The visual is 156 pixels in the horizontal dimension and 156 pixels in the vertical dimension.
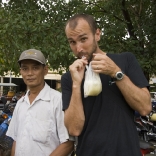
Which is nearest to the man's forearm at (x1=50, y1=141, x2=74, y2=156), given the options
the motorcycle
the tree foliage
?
the motorcycle

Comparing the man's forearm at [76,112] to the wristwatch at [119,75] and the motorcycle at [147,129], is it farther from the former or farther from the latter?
the motorcycle at [147,129]

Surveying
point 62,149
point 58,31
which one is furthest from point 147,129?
point 62,149

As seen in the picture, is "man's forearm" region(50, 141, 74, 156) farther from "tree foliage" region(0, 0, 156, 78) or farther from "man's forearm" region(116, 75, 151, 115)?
"tree foliage" region(0, 0, 156, 78)

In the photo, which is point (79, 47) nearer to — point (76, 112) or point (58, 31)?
point (76, 112)

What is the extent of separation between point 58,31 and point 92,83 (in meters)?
4.47

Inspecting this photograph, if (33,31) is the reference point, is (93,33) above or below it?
below

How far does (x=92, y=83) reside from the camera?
Answer: 1.57 m

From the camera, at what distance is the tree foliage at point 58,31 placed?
557cm

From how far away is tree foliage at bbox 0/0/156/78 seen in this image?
557 centimetres

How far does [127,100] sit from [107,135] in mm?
233

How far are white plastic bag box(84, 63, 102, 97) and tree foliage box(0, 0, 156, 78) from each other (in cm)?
373

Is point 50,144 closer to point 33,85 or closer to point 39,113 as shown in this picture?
point 39,113

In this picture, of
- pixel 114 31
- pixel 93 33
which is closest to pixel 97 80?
pixel 93 33

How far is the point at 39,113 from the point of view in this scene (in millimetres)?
2123
